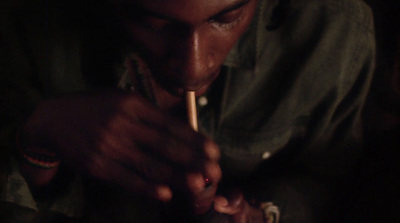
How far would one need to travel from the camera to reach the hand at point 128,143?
1.60ft

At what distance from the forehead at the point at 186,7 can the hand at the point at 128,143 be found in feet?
0.46

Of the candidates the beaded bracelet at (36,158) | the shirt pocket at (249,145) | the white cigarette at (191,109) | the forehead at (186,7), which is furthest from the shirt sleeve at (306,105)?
the beaded bracelet at (36,158)

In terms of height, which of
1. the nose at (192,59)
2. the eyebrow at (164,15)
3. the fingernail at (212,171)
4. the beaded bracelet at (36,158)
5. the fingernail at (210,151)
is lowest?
the beaded bracelet at (36,158)

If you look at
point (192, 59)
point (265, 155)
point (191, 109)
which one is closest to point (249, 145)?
point (265, 155)

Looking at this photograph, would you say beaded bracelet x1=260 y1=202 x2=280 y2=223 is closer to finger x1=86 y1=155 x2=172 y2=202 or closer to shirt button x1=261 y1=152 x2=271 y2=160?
shirt button x1=261 y1=152 x2=271 y2=160

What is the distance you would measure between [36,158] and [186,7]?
0.44 m

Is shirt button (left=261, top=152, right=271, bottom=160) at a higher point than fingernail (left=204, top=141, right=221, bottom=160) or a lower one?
lower

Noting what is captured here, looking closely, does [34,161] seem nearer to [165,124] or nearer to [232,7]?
[165,124]

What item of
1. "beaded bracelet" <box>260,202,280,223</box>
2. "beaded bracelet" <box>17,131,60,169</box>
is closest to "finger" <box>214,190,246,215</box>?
"beaded bracelet" <box>260,202,280,223</box>

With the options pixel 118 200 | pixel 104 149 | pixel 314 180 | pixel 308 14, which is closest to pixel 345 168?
pixel 314 180

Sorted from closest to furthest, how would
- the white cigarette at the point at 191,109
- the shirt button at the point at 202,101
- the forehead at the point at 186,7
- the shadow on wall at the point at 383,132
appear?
the forehead at the point at 186,7, the white cigarette at the point at 191,109, the shirt button at the point at 202,101, the shadow on wall at the point at 383,132

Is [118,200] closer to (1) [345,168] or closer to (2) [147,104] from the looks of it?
(2) [147,104]

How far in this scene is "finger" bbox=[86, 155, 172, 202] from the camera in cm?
50

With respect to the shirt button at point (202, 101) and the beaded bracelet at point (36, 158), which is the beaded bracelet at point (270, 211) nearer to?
the shirt button at point (202, 101)
